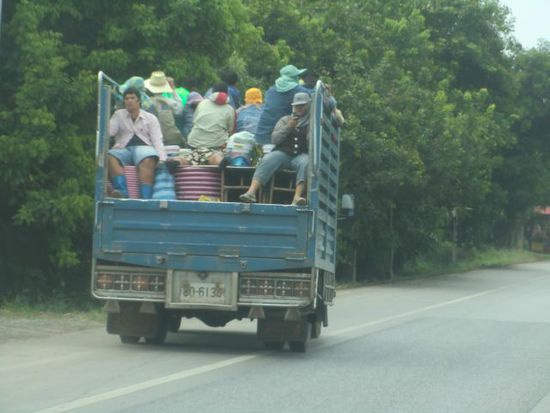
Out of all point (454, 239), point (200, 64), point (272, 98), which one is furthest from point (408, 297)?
point (454, 239)

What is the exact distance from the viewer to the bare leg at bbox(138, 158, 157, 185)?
41.8 ft

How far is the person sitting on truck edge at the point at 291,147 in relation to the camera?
12.3 metres

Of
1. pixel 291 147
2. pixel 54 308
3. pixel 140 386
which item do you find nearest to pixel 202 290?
pixel 291 147

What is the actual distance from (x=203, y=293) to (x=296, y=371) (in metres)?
1.40

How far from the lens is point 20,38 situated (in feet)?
60.9

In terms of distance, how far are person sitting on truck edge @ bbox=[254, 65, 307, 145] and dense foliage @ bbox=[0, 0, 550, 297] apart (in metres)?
5.96

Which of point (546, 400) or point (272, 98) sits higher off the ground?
point (272, 98)

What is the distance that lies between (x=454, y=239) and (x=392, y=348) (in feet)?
104

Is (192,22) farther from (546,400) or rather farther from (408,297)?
(546,400)

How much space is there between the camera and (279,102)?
13.1 metres

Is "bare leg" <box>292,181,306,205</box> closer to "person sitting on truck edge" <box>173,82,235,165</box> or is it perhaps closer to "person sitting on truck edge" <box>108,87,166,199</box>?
"person sitting on truck edge" <box>173,82,235,165</box>

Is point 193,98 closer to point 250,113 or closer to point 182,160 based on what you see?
point 250,113

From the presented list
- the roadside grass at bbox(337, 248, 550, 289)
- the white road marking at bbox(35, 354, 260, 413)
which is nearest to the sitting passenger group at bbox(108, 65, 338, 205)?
the white road marking at bbox(35, 354, 260, 413)

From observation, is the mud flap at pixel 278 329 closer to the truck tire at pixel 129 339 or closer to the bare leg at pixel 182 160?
the truck tire at pixel 129 339
